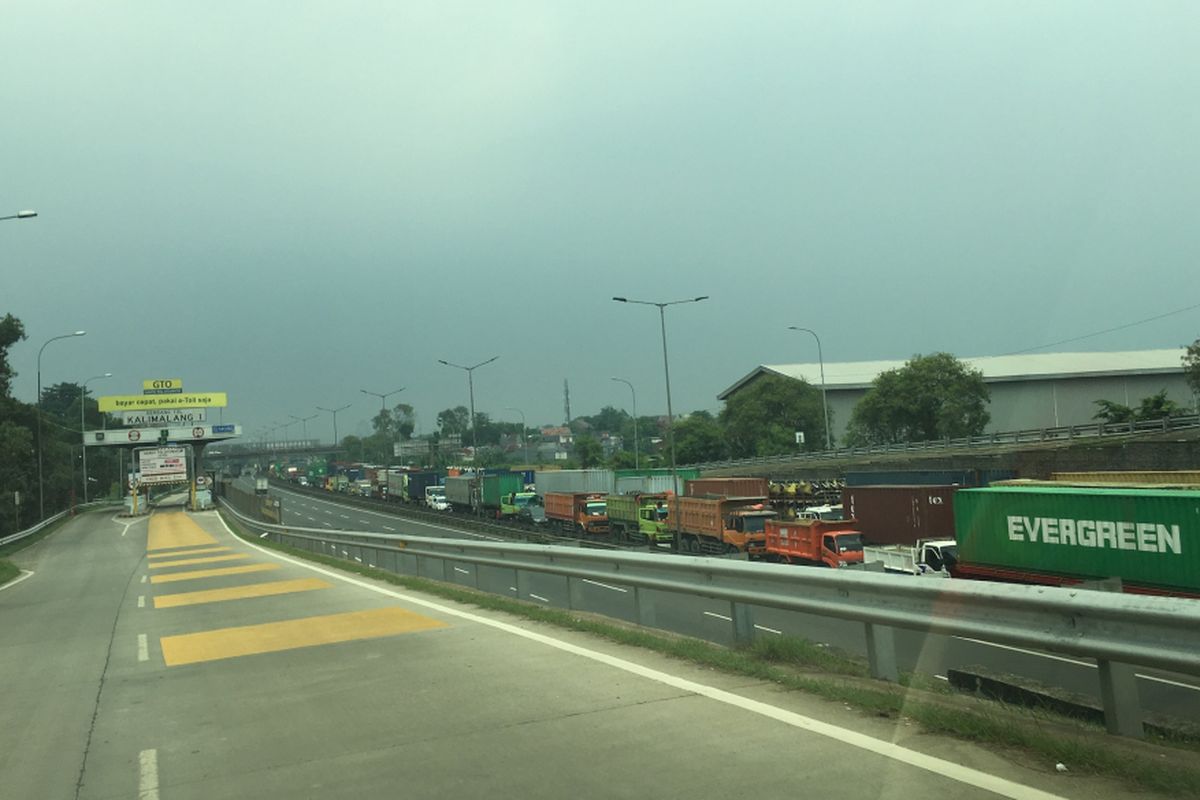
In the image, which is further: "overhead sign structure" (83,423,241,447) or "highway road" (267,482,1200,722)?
"overhead sign structure" (83,423,241,447)

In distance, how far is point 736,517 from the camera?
39.5m

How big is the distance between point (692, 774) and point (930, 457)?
5612 centimetres

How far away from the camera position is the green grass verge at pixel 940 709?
5289 mm

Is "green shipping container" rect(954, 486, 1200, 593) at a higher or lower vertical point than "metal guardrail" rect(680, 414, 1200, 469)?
lower

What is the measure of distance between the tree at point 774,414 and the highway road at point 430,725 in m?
89.7

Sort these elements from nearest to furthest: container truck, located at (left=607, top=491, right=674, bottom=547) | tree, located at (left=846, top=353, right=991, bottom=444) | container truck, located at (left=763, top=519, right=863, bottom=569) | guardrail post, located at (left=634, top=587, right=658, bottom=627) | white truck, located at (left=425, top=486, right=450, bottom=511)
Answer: guardrail post, located at (left=634, top=587, right=658, bottom=627), container truck, located at (left=763, top=519, right=863, bottom=569), container truck, located at (left=607, top=491, right=674, bottom=547), white truck, located at (left=425, top=486, right=450, bottom=511), tree, located at (left=846, top=353, right=991, bottom=444)

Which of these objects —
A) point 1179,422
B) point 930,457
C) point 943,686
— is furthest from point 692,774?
point 930,457

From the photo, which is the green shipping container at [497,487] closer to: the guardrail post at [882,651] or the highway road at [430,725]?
the highway road at [430,725]

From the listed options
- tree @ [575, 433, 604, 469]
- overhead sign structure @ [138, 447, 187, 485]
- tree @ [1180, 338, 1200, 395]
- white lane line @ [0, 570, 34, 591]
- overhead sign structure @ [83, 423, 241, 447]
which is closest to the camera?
white lane line @ [0, 570, 34, 591]

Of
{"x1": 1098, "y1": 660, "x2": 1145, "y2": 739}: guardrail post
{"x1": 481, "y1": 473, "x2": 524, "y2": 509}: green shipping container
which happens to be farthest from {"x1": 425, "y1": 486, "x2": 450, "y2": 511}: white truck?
{"x1": 1098, "y1": 660, "x2": 1145, "y2": 739}: guardrail post

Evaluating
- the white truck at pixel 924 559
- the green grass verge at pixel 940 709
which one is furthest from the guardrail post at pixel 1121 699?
the white truck at pixel 924 559

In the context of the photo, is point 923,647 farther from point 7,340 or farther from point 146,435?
point 146,435

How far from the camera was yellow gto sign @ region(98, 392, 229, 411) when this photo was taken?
98.1 meters

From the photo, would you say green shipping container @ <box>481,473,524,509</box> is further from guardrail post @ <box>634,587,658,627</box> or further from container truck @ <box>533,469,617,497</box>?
guardrail post @ <box>634,587,658,627</box>
